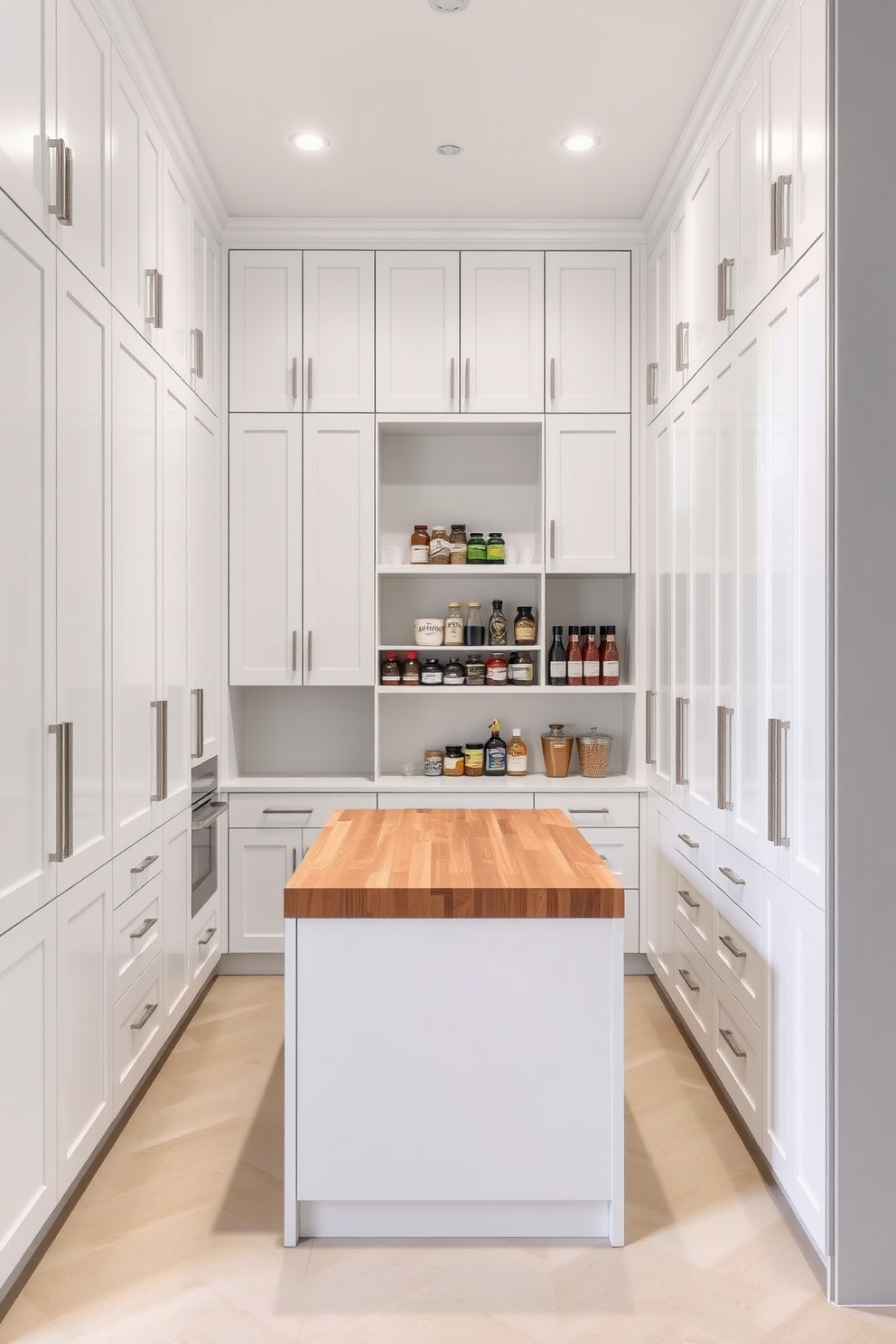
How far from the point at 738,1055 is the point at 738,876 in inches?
18.2

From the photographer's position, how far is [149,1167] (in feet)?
8.17

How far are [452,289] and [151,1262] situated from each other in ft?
11.2

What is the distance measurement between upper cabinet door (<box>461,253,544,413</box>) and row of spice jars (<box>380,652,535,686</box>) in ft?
3.36

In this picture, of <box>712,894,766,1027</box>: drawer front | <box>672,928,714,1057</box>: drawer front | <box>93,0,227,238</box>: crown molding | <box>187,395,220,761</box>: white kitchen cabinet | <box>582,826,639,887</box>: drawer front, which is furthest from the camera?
<box>582,826,639,887</box>: drawer front

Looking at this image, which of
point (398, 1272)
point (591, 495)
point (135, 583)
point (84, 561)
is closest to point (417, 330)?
point (591, 495)

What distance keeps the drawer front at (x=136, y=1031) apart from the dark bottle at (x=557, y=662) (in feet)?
6.28

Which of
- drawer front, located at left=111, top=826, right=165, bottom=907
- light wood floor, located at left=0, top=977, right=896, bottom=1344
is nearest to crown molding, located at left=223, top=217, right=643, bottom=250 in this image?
drawer front, located at left=111, top=826, right=165, bottom=907

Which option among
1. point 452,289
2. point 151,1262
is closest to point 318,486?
point 452,289

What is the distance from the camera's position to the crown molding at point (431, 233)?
395 cm

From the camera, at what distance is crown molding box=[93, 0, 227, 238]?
2533mm

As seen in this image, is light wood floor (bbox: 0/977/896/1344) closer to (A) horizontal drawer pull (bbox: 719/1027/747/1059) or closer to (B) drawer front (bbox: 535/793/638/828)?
(A) horizontal drawer pull (bbox: 719/1027/747/1059)

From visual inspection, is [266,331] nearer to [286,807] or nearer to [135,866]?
[286,807]

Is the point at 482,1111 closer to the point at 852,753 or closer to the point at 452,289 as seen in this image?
the point at 852,753

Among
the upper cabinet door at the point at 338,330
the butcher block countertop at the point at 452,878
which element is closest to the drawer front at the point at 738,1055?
the butcher block countertop at the point at 452,878
